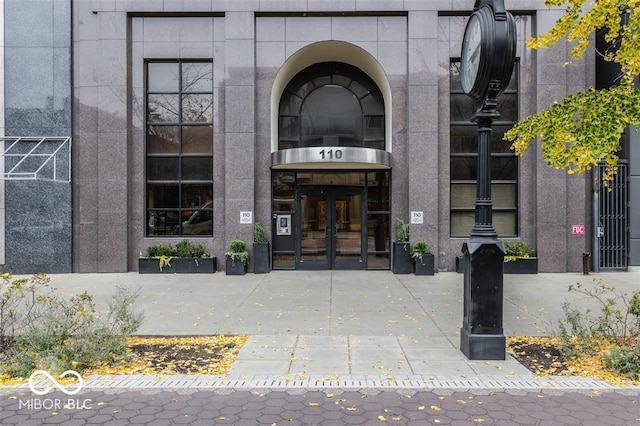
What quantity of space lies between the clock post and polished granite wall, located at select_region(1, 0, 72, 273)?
41.0 ft

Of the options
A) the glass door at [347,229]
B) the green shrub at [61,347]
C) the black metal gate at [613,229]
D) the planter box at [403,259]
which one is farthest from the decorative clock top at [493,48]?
the black metal gate at [613,229]

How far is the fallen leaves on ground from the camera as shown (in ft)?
17.3

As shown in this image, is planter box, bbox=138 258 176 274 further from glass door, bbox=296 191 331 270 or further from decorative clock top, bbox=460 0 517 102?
decorative clock top, bbox=460 0 517 102

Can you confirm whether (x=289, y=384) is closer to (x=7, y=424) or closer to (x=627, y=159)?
(x=7, y=424)

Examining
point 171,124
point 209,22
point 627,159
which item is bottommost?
point 627,159

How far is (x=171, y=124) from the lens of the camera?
1435 centimetres

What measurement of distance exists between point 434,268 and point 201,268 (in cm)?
708

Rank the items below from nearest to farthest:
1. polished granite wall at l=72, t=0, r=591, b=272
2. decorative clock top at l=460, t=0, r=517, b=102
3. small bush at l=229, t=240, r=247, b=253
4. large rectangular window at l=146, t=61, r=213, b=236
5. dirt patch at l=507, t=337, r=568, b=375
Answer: dirt patch at l=507, t=337, r=568, b=375 < decorative clock top at l=460, t=0, r=517, b=102 < small bush at l=229, t=240, r=247, b=253 < polished granite wall at l=72, t=0, r=591, b=272 < large rectangular window at l=146, t=61, r=213, b=236

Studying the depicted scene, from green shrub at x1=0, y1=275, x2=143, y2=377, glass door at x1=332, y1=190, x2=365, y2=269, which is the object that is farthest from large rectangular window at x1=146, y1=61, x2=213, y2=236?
green shrub at x1=0, y1=275, x2=143, y2=377

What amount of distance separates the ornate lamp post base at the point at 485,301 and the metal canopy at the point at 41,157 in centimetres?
1249

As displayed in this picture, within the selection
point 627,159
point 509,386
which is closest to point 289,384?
point 509,386

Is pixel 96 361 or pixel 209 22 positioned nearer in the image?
pixel 96 361

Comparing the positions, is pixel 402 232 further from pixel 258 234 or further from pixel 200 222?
pixel 200 222

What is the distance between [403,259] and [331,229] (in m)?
2.48
